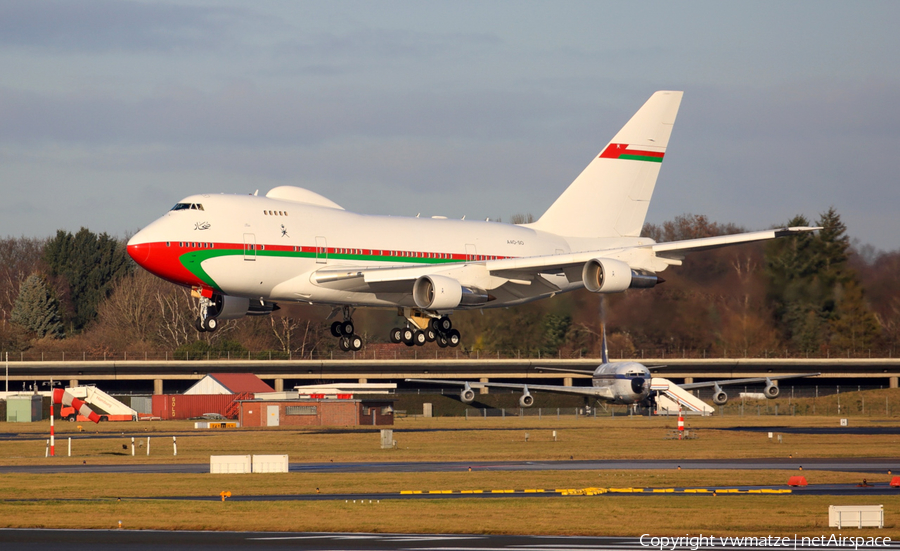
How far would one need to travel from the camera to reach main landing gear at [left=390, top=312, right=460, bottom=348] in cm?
5144

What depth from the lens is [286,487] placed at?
138 ft

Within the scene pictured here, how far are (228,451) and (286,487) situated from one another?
2322cm

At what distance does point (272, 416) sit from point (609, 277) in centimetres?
4797

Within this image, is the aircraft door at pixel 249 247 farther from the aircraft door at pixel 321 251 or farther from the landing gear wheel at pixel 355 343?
the landing gear wheel at pixel 355 343

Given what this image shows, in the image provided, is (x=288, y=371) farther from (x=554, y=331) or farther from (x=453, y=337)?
(x=453, y=337)

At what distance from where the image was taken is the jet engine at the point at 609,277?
159 feet

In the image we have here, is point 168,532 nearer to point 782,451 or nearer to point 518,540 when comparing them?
point 518,540

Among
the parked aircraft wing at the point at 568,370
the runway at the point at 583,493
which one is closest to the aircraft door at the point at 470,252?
the runway at the point at 583,493

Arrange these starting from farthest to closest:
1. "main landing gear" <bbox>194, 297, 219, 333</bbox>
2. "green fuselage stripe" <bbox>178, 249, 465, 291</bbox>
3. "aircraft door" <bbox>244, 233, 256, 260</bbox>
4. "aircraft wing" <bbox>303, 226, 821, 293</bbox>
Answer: "main landing gear" <bbox>194, 297, 219, 333</bbox>, "aircraft wing" <bbox>303, 226, 821, 293</bbox>, "aircraft door" <bbox>244, 233, 256, 260</bbox>, "green fuselage stripe" <bbox>178, 249, 465, 291</bbox>

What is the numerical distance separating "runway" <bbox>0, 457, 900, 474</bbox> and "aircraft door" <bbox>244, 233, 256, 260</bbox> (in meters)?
10.1

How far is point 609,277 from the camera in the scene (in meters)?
48.5

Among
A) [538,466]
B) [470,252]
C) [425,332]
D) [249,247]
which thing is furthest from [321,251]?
[538,466]

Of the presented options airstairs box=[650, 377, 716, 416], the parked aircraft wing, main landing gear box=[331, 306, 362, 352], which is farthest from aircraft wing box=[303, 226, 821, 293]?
airstairs box=[650, 377, 716, 416]

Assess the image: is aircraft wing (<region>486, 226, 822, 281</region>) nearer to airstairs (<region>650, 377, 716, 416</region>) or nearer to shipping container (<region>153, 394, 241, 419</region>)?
airstairs (<region>650, 377, 716, 416</region>)
